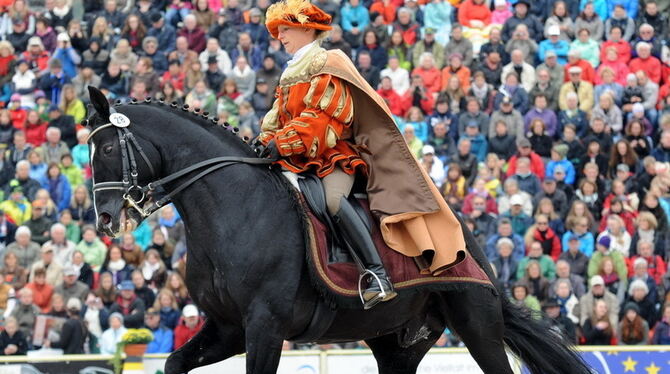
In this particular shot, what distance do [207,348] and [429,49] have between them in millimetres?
12398

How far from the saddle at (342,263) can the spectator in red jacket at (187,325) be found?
6.65 meters

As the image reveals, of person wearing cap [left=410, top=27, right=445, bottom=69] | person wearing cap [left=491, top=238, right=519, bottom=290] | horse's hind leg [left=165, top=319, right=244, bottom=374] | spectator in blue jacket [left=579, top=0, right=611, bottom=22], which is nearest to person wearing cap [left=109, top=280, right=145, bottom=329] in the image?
person wearing cap [left=491, top=238, right=519, bottom=290]

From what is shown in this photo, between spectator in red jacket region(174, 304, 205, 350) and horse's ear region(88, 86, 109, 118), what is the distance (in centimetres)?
707

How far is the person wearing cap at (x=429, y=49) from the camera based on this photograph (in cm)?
2020

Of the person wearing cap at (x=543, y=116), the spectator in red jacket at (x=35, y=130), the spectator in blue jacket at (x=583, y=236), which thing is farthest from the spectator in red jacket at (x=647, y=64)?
the spectator in red jacket at (x=35, y=130)

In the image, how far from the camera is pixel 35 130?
18.8 m

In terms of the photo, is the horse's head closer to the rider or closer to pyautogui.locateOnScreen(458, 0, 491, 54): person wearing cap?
the rider

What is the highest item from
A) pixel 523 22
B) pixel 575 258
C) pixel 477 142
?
pixel 523 22

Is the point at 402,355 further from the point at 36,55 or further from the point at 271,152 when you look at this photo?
the point at 36,55

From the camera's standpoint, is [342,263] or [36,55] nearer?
[342,263]

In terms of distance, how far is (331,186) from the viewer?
834 cm

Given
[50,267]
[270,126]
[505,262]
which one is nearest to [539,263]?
[505,262]

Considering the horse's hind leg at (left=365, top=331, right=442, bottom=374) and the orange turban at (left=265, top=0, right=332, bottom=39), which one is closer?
the orange turban at (left=265, top=0, right=332, bottom=39)

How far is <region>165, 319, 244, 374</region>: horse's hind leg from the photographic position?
8.45 meters
